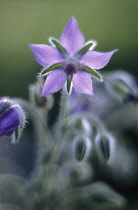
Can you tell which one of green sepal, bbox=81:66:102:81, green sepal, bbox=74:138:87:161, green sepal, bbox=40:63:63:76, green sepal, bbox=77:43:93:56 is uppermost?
green sepal, bbox=77:43:93:56

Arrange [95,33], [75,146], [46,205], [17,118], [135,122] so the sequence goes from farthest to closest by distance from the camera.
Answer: [95,33] → [135,122] → [46,205] → [75,146] → [17,118]

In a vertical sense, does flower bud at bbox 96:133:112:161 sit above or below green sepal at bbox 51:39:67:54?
below

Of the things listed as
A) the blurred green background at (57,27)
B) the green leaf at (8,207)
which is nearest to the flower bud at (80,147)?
the green leaf at (8,207)

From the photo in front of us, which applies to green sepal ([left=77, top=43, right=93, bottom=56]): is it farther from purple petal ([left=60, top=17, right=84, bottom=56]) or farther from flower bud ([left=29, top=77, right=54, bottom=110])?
flower bud ([left=29, top=77, right=54, bottom=110])

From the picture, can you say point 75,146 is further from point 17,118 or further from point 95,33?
point 95,33

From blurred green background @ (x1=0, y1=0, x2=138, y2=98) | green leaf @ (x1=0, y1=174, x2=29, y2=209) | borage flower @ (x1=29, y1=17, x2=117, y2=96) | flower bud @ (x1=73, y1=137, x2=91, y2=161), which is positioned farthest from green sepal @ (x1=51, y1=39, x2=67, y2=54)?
blurred green background @ (x1=0, y1=0, x2=138, y2=98)

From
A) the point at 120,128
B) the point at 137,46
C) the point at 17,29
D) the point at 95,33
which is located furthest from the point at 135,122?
the point at 17,29

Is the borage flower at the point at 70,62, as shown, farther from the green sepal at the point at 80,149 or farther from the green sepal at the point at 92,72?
the green sepal at the point at 80,149

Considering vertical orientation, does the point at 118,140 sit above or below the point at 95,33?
below
